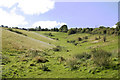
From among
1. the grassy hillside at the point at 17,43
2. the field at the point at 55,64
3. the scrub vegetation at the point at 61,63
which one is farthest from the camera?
the grassy hillside at the point at 17,43

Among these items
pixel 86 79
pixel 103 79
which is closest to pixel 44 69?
pixel 86 79

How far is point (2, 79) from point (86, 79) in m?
7.70

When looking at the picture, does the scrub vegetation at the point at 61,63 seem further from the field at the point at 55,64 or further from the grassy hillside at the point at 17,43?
the grassy hillside at the point at 17,43

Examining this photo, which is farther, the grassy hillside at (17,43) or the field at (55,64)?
the grassy hillside at (17,43)

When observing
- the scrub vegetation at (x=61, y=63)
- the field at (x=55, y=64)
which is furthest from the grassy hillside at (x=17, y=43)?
the field at (x=55, y=64)

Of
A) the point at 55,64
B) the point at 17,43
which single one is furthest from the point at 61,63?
the point at 17,43

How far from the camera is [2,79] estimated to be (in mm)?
10406

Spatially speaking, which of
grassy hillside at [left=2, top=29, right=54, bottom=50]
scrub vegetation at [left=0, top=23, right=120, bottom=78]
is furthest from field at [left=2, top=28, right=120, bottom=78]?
grassy hillside at [left=2, top=29, right=54, bottom=50]

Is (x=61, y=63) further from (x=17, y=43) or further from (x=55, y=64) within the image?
(x=17, y=43)

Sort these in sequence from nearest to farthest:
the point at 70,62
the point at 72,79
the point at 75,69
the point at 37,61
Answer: the point at 72,79 → the point at 75,69 → the point at 70,62 → the point at 37,61

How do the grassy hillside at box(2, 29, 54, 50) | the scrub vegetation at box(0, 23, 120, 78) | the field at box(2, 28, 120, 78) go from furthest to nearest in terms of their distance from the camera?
the grassy hillside at box(2, 29, 54, 50) < the scrub vegetation at box(0, 23, 120, 78) < the field at box(2, 28, 120, 78)

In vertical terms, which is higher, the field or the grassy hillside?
the grassy hillside

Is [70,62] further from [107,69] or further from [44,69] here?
[107,69]

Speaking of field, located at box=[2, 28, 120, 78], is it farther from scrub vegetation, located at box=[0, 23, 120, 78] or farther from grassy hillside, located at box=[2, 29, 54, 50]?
grassy hillside, located at box=[2, 29, 54, 50]
